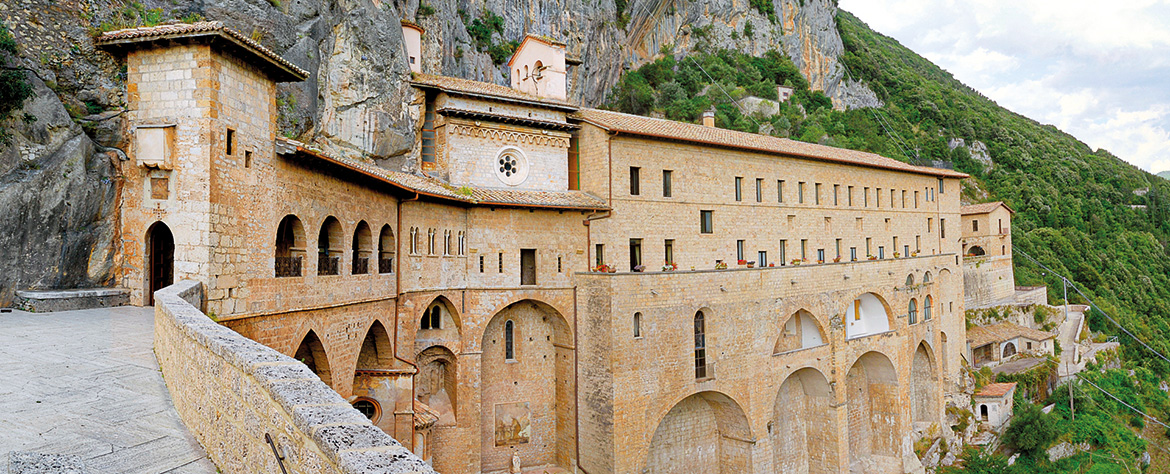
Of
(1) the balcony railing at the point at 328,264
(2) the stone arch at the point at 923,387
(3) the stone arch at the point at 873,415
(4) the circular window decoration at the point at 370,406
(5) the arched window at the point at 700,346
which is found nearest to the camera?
(1) the balcony railing at the point at 328,264

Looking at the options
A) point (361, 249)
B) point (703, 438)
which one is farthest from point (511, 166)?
point (703, 438)

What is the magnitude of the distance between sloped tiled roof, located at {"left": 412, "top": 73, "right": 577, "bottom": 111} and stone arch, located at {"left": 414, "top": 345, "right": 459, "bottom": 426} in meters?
8.52

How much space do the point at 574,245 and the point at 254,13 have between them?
11.9 metres

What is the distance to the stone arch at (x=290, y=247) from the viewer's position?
43.4ft

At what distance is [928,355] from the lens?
3234cm

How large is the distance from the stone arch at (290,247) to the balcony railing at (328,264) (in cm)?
119

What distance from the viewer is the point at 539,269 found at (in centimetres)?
2119

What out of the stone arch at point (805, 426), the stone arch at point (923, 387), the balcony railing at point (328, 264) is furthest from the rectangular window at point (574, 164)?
the stone arch at point (923, 387)

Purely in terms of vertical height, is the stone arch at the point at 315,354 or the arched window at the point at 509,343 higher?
the stone arch at the point at 315,354

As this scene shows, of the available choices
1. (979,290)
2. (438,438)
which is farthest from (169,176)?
(979,290)

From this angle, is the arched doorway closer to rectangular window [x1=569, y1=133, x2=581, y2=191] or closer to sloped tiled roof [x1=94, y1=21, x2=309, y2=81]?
sloped tiled roof [x1=94, y1=21, x2=309, y2=81]

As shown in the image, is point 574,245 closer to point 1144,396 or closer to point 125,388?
point 125,388

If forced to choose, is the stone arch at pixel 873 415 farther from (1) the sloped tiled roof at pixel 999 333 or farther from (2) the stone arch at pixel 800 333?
(1) the sloped tiled roof at pixel 999 333

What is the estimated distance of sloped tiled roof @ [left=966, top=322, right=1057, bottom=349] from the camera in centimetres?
4236
